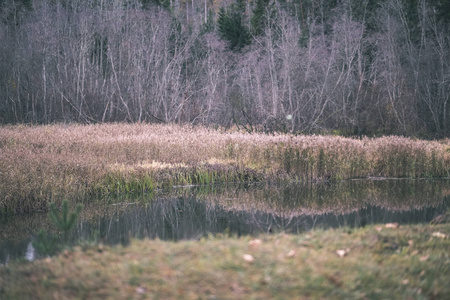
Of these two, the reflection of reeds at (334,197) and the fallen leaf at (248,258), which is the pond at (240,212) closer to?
the reflection of reeds at (334,197)

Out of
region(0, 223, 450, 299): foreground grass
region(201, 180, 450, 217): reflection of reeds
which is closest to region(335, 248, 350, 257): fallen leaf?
region(0, 223, 450, 299): foreground grass

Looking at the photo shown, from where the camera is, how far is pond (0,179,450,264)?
691 cm

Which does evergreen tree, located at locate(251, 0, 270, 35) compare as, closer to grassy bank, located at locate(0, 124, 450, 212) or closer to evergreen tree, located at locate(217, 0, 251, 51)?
evergreen tree, located at locate(217, 0, 251, 51)

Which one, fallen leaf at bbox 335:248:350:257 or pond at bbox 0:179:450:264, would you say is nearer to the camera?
fallen leaf at bbox 335:248:350:257

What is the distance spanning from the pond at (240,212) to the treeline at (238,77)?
28.3ft

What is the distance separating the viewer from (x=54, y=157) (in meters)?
10.7

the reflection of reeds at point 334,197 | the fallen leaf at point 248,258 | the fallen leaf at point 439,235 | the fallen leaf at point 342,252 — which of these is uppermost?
the fallen leaf at point 248,258

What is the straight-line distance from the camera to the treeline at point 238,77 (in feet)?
70.2

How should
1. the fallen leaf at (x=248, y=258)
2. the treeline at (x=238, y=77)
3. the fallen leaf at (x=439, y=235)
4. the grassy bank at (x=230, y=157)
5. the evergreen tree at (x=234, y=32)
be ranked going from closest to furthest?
the fallen leaf at (x=248, y=258) < the fallen leaf at (x=439, y=235) < the grassy bank at (x=230, y=157) < the treeline at (x=238, y=77) < the evergreen tree at (x=234, y=32)

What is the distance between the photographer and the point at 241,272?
11.0 ft

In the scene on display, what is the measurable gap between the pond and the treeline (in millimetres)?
8629

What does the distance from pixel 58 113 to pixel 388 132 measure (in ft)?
60.8

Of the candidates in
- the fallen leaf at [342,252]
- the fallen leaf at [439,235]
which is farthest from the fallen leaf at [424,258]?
the fallen leaf at [439,235]

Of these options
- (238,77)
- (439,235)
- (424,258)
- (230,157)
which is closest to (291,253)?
Result: (424,258)
